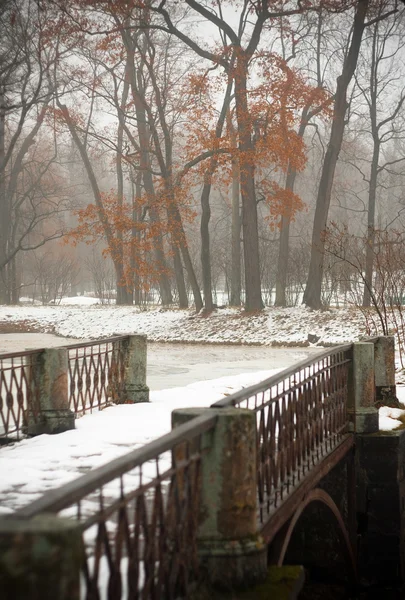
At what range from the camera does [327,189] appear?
2877 centimetres

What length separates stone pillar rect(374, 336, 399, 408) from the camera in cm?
1309

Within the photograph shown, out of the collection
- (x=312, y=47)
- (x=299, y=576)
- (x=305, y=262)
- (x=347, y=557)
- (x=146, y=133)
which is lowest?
(x=347, y=557)

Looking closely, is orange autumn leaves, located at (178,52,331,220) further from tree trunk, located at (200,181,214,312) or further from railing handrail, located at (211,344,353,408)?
railing handrail, located at (211,344,353,408)

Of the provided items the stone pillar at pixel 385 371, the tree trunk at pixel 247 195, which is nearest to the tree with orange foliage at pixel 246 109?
the tree trunk at pixel 247 195

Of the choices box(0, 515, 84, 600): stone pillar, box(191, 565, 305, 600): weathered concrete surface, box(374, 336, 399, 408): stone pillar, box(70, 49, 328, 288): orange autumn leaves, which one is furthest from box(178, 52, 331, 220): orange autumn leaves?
box(0, 515, 84, 600): stone pillar

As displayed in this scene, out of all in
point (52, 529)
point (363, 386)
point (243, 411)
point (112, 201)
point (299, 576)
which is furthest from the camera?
point (112, 201)

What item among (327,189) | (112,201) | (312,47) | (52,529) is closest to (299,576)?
(52,529)

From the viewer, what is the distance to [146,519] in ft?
13.9

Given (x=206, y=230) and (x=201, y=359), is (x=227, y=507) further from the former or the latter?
(x=206, y=230)

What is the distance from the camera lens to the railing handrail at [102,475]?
3.22 m

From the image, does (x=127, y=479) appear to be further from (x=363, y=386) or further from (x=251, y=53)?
(x=251, y=53)

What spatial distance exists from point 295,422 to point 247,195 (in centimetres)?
2156

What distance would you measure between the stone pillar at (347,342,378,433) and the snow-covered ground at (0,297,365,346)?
38.0 feet

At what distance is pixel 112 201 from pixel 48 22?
6.71 metres
